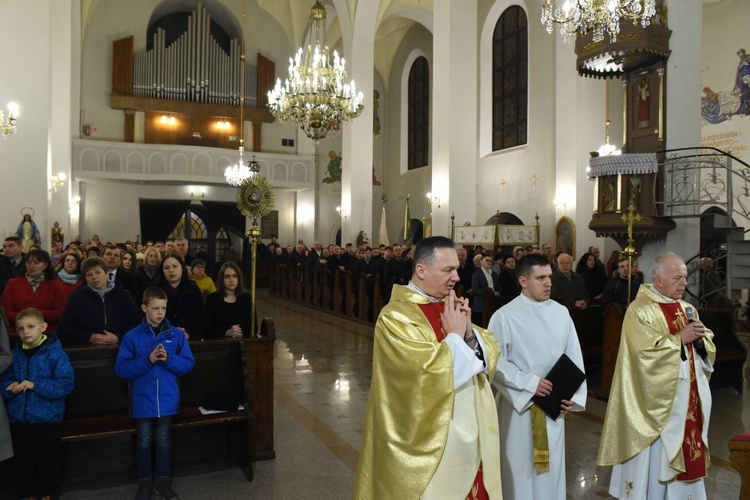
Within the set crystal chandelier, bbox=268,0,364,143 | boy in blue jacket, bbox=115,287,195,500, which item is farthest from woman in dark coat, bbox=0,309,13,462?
crystal chandelier, bbox=268,0,364,143

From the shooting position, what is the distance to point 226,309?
534 cm

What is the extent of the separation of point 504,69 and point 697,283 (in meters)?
12.4

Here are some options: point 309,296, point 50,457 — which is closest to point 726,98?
point 309,296

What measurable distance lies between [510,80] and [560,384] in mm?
17393

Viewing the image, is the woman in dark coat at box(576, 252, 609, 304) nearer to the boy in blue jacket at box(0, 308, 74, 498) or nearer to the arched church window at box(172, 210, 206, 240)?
the boy in blue jacket at box(0, 308, 74, 498)

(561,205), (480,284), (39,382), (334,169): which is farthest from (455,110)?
(39,382)

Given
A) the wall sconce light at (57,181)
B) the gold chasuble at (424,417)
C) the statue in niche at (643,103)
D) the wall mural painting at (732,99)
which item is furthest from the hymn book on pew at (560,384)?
the wall sconce light at (57,181)

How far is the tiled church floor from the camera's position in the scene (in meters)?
4.34

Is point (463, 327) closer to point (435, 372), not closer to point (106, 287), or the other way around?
point (435, 372)

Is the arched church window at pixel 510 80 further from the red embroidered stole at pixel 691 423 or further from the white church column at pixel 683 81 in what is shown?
the red embroidered stole at pixel 691 423

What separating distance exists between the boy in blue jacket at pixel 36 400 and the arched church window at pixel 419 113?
822 inches

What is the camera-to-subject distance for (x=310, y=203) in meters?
25.2

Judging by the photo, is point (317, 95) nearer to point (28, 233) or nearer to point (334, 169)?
point (28, 233)

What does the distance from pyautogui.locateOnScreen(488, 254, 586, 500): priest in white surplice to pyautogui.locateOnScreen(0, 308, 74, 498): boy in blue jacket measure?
270cm
